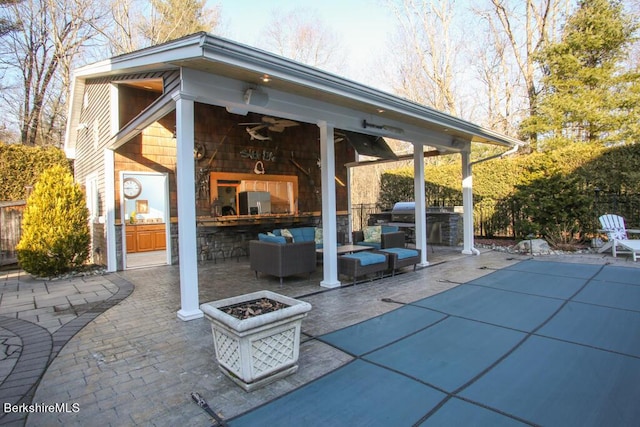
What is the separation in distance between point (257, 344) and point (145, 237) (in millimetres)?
6548

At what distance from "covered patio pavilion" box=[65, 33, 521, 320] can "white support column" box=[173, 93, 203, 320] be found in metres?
0.01

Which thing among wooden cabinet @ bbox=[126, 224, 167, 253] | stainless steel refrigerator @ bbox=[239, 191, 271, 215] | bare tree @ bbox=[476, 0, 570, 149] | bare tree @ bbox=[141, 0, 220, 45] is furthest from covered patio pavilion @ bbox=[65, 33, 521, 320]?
bare tree @ bbox=[476, 0, 570, 149]

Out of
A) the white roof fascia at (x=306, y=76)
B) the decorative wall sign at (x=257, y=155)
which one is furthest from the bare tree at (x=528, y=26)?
the decorative wall sign at (x=257, y=155)

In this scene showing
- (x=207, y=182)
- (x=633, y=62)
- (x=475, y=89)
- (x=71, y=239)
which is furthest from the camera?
(x=475, y=89)

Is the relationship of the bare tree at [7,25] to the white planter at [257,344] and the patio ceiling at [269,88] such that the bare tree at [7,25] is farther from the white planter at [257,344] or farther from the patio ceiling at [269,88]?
the white planter at [257,344]

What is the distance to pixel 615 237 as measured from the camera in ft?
23.9

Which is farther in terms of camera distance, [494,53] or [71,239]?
[494,53]

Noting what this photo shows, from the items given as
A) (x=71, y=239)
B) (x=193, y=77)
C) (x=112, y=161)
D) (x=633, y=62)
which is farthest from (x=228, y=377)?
(x=633, y=62)

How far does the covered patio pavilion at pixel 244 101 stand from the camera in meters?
3.39

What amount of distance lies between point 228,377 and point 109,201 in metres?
5.73

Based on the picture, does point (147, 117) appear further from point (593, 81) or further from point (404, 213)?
point (593, 81)

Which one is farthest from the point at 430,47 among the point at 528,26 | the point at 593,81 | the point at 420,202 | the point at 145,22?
the point at 145,22

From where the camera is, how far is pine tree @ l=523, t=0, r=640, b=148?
10234 mm

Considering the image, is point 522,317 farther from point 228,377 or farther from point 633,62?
point 633,62
